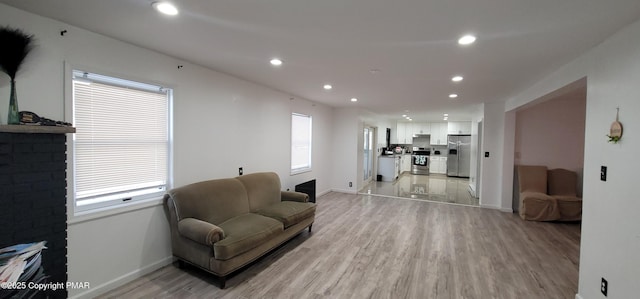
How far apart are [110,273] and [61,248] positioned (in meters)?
0.52

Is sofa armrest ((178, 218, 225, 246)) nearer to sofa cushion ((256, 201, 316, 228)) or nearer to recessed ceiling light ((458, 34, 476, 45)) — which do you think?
sofa cushion ((256, 201, 316, 228))

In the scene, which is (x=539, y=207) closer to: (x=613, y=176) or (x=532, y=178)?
(x=532, y=178)

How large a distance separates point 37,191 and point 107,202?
570mm

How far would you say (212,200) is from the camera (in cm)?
296

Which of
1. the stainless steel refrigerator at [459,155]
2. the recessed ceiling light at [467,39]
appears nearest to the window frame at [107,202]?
the recessed ceiling light at [467,39]

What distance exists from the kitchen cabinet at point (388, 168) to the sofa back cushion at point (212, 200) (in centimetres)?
637

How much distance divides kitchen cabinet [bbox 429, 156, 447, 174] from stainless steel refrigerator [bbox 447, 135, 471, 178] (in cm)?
66

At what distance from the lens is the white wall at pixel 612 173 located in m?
1.74

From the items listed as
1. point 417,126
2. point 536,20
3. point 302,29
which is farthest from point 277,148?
point 417,126

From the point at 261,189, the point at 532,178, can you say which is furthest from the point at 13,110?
the point at 532,178

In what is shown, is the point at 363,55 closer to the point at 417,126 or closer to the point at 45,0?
the point at 45,0

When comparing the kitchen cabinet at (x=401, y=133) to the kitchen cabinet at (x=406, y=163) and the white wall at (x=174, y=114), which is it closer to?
the kitchen cabinet at (x=406, y=163)

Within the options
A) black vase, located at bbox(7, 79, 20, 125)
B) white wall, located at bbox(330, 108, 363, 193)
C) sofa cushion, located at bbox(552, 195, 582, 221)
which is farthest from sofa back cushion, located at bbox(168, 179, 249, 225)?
sofa cushion, located at bbox(552, 195, 582, 221)

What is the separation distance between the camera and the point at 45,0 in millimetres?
1706
